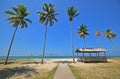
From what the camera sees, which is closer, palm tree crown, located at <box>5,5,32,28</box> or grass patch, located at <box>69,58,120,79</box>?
grass patch, located at <box>69,58,120,79</box>

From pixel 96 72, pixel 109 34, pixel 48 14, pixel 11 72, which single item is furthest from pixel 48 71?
pixel 109 34

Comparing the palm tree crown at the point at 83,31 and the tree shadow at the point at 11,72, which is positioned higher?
the palm tree crown at the point at 83,31

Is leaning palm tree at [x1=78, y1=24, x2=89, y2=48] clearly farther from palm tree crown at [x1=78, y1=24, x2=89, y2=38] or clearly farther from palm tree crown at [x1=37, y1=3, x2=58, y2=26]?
palm tree crown at [x1=37, y1=3, x2=58, y2=26]

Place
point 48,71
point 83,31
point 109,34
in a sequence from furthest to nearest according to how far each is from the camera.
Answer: point 109,34
point 83,31
point 48,71

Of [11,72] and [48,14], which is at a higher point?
[48,14]

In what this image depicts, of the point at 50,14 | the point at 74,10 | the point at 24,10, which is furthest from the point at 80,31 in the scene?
the point at 24,10

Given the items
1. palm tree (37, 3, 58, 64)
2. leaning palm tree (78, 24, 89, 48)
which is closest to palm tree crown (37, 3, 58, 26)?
palm tree (37, 3, 58, 64)

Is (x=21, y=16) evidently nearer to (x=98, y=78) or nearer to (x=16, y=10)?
(x=16, y=10)

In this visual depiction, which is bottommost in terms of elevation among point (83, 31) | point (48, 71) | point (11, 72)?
point (11, 72)

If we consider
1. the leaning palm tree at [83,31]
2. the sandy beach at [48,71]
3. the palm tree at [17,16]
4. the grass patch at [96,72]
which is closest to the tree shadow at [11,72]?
the sandy beach at [48,71]

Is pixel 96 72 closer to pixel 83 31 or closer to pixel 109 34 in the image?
pixel 83 31

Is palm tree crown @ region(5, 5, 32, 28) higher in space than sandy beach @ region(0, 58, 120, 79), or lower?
higher

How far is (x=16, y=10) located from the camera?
123 ft

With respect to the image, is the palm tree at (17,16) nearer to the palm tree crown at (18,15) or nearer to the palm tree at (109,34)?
the palm tree crown at (18,15)
